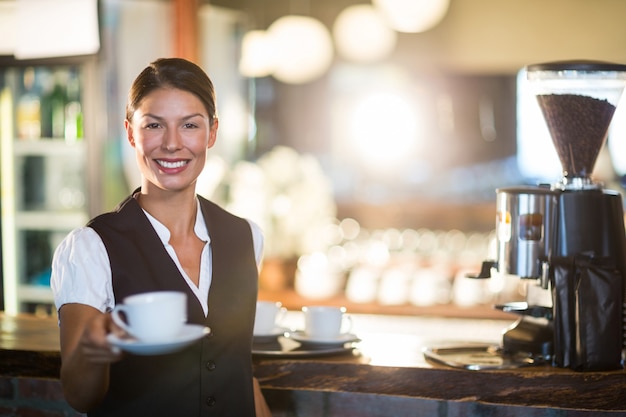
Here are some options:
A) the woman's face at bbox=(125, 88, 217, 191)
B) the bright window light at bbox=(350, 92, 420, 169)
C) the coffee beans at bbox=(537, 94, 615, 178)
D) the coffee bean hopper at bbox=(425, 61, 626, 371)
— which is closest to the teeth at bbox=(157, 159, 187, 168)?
the woman's face at bbox=(125, 88, 217, 191)

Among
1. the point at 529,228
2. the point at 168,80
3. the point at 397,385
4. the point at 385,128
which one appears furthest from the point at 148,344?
the point at 385,128

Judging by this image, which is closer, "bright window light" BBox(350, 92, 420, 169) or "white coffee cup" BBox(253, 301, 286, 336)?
"white coffee cup" BBox(253, 301, 286, 336)

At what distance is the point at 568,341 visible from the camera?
2.12 m

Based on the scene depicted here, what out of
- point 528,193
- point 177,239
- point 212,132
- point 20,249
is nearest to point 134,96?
point 212,132

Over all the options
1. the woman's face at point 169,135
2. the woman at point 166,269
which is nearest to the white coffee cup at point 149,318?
the woman at point 166,269

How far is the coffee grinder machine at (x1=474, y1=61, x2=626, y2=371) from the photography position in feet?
6.91

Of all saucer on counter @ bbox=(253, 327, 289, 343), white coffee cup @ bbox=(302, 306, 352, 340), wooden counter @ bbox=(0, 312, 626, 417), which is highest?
white coffee cup @ bbox=(302, 306, 352, 340)

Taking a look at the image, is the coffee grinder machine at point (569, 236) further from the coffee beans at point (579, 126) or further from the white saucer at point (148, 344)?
the white saucer at point (148, 344)

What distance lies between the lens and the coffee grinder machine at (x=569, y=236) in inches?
83.0

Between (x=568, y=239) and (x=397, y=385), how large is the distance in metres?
0.55

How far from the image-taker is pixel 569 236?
7.18 ft

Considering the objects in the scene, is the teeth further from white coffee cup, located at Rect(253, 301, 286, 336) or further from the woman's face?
white coffee cup, located at Rect(253, 301, 286, 336)

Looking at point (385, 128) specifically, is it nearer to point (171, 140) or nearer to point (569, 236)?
point (569, 236)

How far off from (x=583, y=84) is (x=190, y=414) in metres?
1.25
